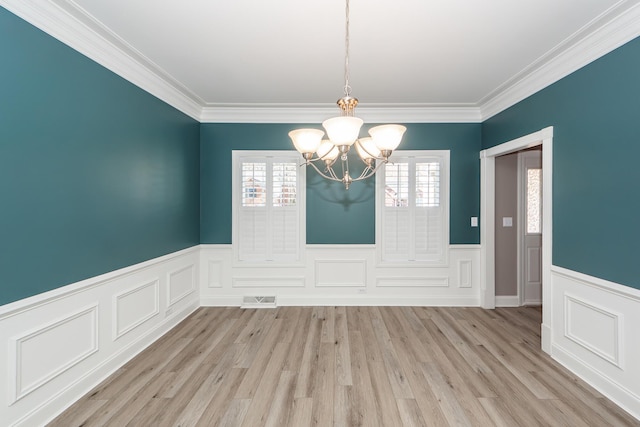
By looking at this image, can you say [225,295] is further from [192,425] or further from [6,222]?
[6,222]

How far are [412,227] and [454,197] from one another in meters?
0.77

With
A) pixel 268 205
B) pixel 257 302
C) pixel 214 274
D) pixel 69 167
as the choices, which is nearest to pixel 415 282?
pixel 257 302

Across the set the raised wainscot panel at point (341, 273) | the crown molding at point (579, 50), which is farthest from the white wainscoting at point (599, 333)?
the raised wainscot panel at point (341, 273)

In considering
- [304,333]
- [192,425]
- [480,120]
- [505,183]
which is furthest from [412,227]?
[192,425]

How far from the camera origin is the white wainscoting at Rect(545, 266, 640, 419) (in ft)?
6.87

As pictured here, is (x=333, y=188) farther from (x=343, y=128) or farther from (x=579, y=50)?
(x=579, y=50)

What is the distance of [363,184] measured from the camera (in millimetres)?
4277

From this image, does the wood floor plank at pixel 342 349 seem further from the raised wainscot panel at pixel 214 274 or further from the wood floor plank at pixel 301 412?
the raised wainscot panel at pixel 214 274

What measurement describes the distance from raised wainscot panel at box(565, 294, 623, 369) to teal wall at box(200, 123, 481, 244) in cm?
174

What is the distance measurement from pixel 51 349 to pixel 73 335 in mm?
177

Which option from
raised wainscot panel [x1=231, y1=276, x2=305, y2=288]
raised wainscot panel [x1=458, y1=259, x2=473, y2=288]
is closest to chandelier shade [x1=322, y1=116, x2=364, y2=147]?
raised wainscot panel [x1=231, y1=276, x2=305, y2=288]

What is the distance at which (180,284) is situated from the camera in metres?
3.75

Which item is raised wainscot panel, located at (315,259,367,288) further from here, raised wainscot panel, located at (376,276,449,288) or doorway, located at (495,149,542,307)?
doorway, located at (495,149,542,307)

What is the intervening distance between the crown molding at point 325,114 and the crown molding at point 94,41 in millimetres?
781
